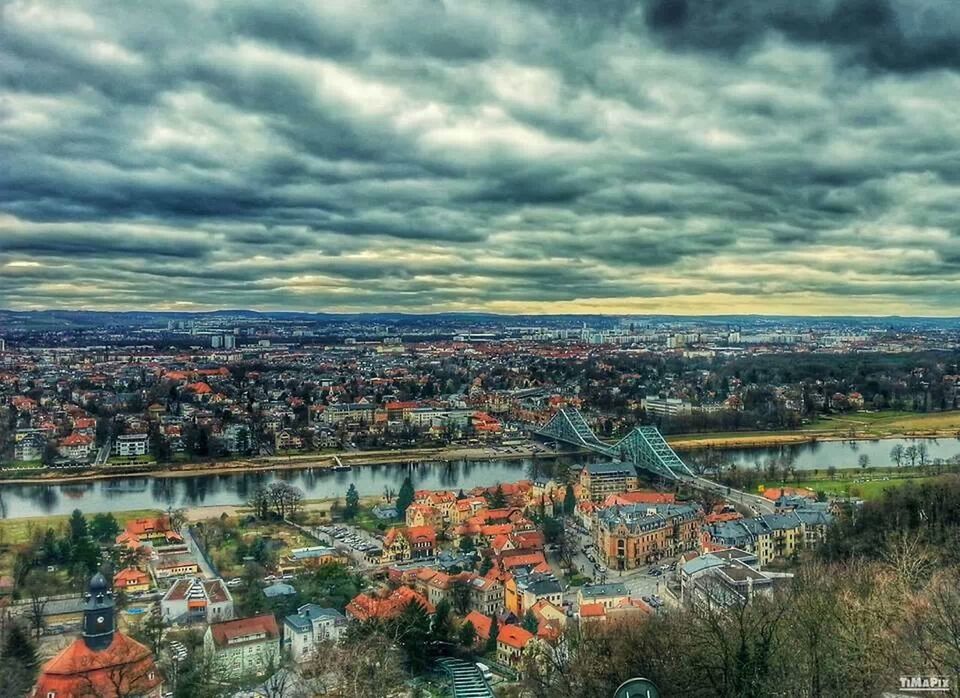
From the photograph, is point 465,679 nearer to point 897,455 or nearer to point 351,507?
point 351,507

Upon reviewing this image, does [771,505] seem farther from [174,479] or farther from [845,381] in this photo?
[845,381]

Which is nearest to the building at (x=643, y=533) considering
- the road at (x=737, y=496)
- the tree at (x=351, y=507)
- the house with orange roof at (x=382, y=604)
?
the road at (x=737, y=496)

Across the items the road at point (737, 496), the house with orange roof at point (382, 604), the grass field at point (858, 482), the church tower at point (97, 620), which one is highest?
the church tower at point (97, 620)

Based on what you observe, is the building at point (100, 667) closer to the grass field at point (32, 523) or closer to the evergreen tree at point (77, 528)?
the evergreen tree at point (77, 528)

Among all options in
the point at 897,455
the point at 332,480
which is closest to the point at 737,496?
the point at 897,455

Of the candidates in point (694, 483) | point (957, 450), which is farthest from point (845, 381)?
point (694, 483)

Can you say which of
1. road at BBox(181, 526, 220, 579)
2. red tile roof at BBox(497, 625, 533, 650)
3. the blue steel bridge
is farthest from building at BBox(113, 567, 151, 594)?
the blue steel bridge
